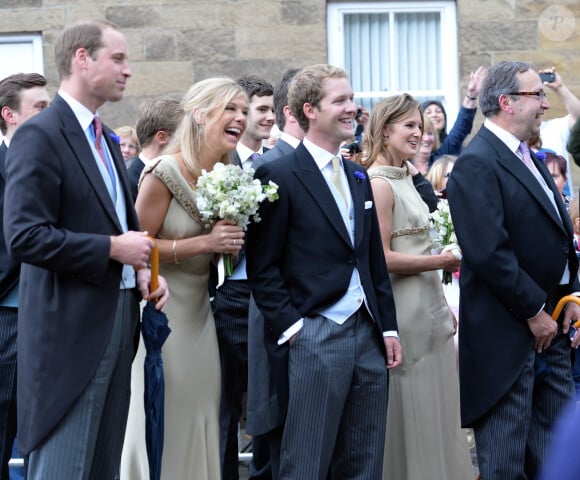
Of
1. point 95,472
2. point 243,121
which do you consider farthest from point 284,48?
point 95,472

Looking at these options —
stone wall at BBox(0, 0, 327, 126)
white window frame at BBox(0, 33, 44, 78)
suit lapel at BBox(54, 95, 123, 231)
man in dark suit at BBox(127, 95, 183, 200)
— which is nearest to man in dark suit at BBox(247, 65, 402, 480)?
suit lapel at BBox(54, 95, 123, 231)

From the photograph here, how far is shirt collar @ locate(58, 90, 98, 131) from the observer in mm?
4742

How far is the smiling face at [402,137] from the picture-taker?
657 cm

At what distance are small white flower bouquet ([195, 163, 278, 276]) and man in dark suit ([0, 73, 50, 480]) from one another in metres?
1.07

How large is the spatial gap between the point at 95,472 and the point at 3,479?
5.14 ft

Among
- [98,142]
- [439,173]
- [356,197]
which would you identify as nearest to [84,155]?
[98,142]

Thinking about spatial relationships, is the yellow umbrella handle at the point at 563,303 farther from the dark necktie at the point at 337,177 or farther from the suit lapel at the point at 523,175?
the dark necktie at the point at 337,177

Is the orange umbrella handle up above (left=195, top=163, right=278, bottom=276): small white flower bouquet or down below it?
below

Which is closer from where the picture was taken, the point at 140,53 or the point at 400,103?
the point at 400,103

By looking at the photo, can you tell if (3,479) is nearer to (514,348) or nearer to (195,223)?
(195,223)

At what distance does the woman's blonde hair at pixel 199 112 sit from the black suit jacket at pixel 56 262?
1249 millimetres

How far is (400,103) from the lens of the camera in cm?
662

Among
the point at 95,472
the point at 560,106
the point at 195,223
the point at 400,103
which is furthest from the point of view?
the point at 560,106

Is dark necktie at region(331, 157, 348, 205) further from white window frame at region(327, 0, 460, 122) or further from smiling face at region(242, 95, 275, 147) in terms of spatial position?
white window frame at region(327, 0, 460, 122)
